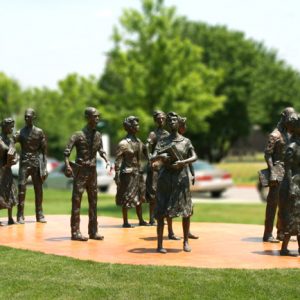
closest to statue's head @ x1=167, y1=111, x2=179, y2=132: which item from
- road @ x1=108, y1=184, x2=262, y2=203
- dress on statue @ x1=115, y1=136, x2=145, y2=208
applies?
dress on statue @ x1=115, y1=136, x2=145, y2=208

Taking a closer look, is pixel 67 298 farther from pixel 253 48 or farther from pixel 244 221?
pixel 253 48

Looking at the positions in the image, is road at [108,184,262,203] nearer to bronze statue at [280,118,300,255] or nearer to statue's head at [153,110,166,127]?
statue's head at [153,110,166,127]

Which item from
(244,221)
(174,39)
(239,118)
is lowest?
(244,221)

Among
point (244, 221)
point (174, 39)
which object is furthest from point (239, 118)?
point (244, 221)

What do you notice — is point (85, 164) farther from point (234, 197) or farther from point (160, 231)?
point (234, 197)

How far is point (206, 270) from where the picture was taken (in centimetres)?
838

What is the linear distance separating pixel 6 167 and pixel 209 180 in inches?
526

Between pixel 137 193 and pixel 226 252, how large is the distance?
325cm

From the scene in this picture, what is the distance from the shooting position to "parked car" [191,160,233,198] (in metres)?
25.1

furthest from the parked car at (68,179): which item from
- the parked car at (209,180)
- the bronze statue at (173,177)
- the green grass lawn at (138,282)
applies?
the green grass lawn at (138,282)

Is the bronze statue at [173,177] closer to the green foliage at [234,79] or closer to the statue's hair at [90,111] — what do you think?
the statue's hair at [90,111]

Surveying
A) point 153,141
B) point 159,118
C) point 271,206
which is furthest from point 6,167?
point 271,206

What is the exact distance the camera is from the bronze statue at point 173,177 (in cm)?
961

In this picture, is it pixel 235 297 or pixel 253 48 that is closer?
pixel 235 297
